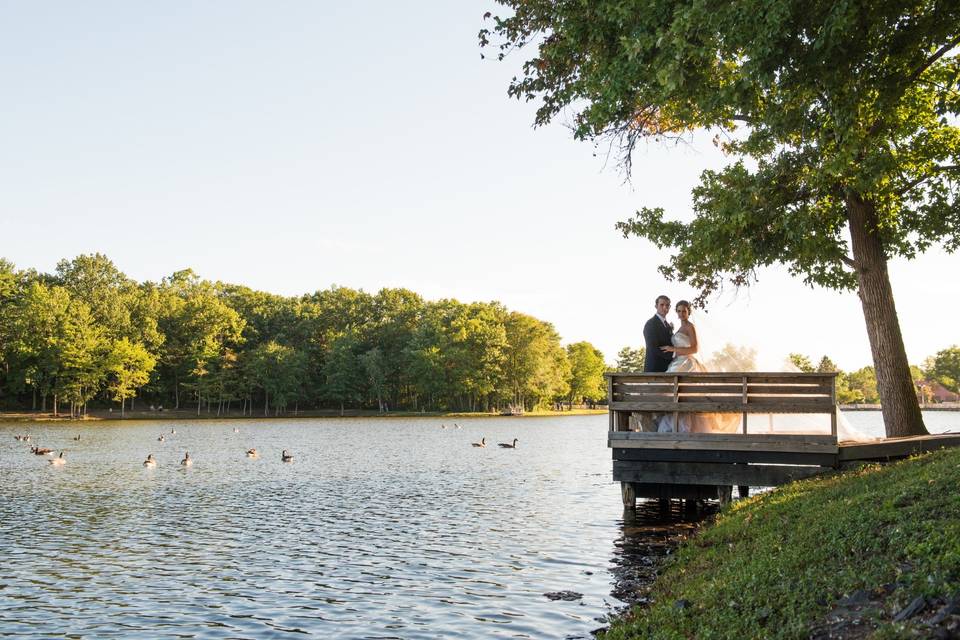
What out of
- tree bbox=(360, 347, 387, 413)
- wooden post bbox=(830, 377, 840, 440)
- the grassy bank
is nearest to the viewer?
the grassy bank

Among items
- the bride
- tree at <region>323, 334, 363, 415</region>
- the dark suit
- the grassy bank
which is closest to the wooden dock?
the bride

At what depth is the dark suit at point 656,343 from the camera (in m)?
17.0

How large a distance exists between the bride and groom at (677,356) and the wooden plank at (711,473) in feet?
2.67

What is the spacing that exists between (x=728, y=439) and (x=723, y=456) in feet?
1.22

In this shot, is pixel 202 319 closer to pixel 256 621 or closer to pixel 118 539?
pixel 118 539

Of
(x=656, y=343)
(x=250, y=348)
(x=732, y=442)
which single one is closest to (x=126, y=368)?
(x=250, y=348)

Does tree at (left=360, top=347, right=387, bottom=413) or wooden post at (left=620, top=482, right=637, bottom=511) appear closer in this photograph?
wooden post at (left=620, top=482, right=637, bottom=511)

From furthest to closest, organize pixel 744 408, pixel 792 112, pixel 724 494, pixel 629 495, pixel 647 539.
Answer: pixel 629 495
pixel 724 494
pixel 647 539
pixel 744 408
pixel 792 112

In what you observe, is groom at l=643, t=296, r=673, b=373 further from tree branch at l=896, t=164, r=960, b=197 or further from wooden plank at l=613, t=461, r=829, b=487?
tree branch at l=896, t=164, r=960, b=197

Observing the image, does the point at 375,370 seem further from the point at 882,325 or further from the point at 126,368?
the point at 882,325

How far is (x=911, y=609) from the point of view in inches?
237

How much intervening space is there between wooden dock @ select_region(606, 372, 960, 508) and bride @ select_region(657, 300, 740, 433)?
0.35ft

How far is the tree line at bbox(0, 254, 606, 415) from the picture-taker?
98.3m

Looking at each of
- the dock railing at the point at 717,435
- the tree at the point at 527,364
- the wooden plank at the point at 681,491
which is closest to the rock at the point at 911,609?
the dock railing at the point at 717,435
